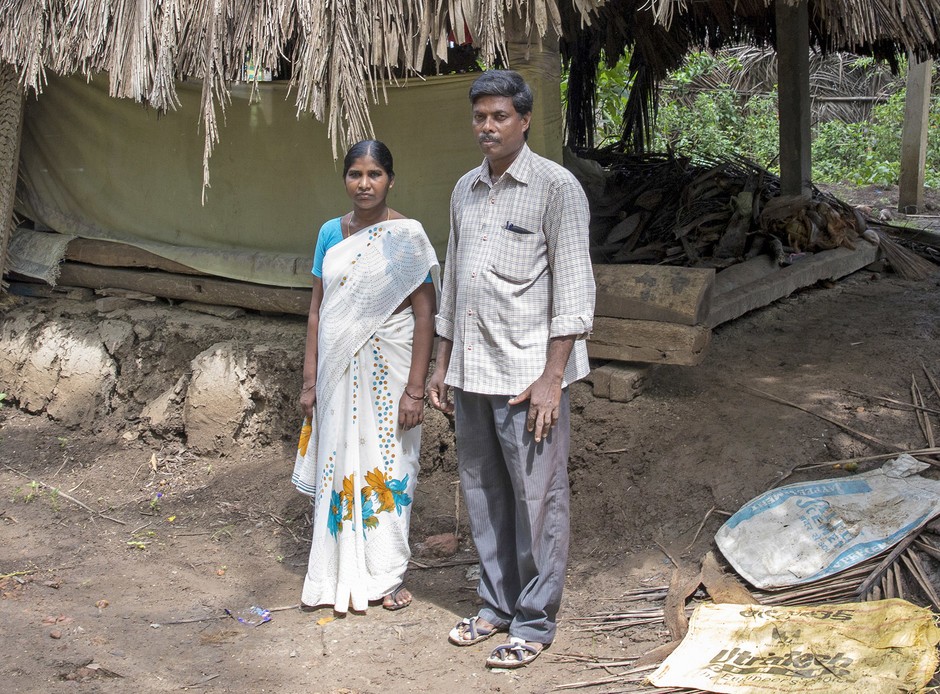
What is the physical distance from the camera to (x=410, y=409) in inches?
136

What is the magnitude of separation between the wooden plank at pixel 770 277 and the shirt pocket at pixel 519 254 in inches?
65.7

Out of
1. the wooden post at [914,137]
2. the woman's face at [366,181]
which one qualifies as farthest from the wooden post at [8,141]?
the wooden post at [914,137]

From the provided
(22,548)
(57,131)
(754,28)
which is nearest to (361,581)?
(22,548)

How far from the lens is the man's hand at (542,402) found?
2945 millimetres

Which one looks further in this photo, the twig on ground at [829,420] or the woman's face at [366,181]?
the twig on ground at [829,420]

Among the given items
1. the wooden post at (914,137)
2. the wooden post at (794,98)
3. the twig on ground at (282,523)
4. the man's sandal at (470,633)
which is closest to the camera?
the man's sandal at (470,633)

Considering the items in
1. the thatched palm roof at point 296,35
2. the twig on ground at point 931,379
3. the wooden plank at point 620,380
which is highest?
the thatched palm roof at point 296,35

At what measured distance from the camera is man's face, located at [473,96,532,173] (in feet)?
9.55

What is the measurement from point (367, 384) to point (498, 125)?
112cm

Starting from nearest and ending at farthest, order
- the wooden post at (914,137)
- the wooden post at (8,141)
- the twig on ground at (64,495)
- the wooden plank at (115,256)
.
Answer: the twig on ground at (64,495) < the wooden post at (8,141) < the wooden plank at (115,256) < the wooden post at (914,137)

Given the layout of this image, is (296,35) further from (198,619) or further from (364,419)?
(198,619)

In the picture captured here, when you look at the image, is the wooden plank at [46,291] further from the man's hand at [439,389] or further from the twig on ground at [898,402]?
the twig on ground at [898,402]

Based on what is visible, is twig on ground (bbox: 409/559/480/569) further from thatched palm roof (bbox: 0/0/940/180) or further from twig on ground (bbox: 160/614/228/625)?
thatched palm roof (bbox: 0/0/940/180)

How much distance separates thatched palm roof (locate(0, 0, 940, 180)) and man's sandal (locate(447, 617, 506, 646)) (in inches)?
80.3
